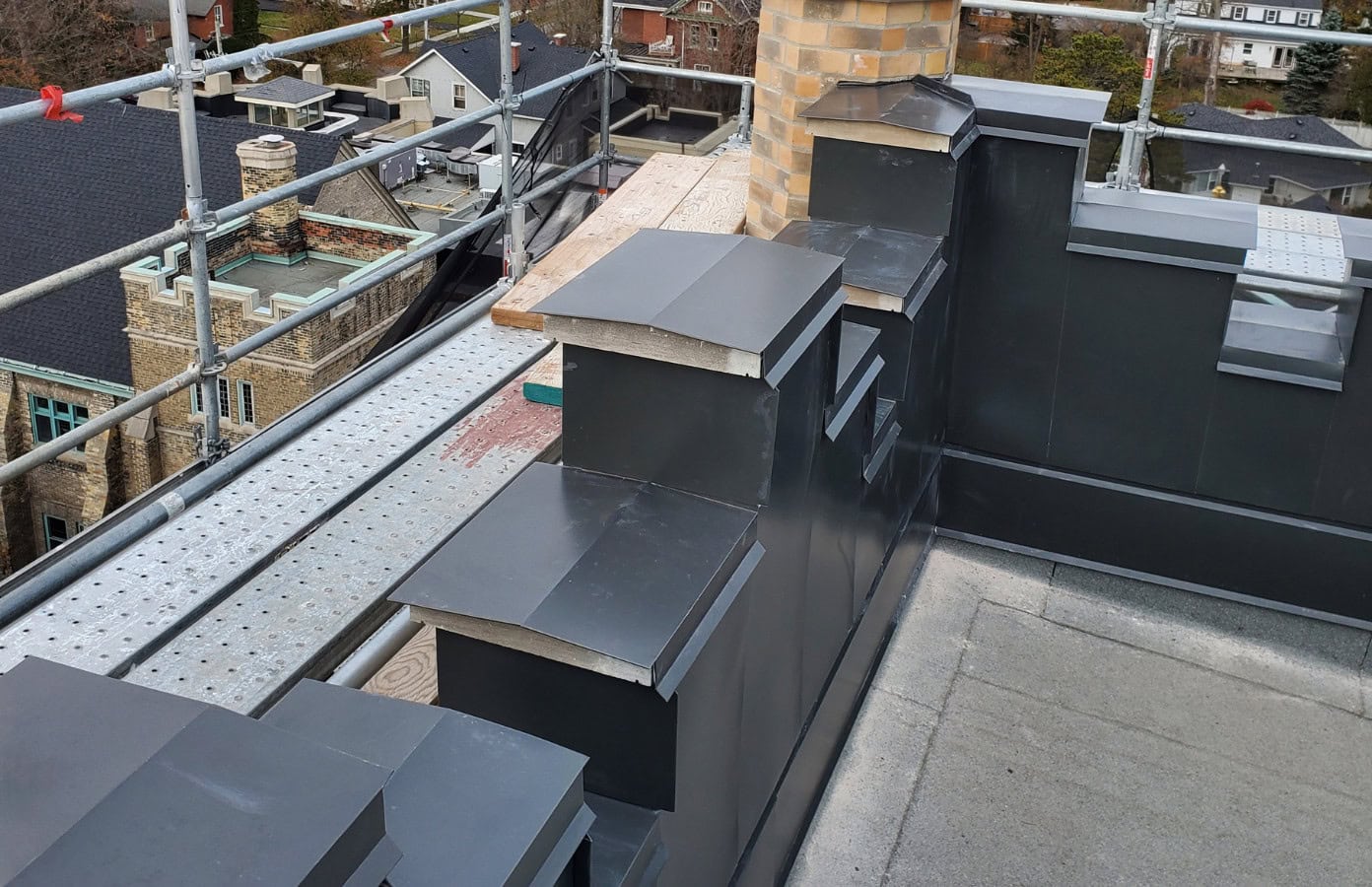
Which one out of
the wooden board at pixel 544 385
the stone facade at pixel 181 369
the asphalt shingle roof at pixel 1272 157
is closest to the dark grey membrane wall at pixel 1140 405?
the wooden board at pixel 544 385

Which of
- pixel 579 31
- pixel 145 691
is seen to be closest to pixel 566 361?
pixel 145 691

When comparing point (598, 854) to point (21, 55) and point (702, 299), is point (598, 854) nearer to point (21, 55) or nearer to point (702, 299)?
point (702, 299)

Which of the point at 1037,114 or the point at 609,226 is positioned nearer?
the point at 1037,114

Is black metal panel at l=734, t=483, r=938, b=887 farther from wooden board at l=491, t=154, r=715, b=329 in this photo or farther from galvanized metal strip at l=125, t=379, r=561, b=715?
wooden board at l=491, t=154, r=715, b=329

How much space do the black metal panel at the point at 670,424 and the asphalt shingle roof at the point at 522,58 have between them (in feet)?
126

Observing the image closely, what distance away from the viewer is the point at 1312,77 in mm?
43156

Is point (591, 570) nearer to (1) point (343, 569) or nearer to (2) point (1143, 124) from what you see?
(1) point (343, 569)

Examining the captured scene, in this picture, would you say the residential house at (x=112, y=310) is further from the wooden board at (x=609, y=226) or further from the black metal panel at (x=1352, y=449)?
the black metal panel at (x=1352, y=449)

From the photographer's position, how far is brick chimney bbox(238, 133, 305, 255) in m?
32.3

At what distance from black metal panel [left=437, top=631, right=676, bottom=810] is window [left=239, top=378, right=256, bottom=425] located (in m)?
33.1

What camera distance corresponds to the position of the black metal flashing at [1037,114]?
148 inches

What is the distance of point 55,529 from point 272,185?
486 inches

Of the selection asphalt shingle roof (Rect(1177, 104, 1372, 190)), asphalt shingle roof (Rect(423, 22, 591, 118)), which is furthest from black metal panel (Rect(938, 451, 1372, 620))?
asphalt shingle roof (Rect(423, 22, 591, 118))

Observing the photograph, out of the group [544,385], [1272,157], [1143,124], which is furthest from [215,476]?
[1272,157]
